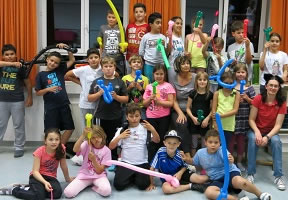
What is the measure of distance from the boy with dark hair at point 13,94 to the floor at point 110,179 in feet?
0.59

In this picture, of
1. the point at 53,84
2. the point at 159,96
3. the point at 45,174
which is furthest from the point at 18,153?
the point at 159,96

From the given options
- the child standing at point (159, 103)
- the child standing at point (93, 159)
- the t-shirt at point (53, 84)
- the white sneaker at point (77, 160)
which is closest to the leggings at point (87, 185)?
the child standing at point (93, 159)

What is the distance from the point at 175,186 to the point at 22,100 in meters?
1.94

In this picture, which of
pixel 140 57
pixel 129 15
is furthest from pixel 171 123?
pixel 129 15

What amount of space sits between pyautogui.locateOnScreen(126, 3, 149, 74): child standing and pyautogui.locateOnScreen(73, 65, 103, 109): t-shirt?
510 mm

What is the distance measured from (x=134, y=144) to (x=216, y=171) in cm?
75

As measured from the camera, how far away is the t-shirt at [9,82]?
397 centimetres

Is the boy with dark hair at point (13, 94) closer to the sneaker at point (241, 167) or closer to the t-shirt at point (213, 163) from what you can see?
the t-shirt at point (213, 163)

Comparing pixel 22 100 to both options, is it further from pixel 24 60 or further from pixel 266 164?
pixel 266 164

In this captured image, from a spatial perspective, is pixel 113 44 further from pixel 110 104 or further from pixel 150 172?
pixel 150 172

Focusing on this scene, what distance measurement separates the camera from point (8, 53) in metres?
3.95

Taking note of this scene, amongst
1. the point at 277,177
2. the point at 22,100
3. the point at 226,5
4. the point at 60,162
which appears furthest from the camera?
the point at 226,5

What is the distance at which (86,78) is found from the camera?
382 centimetres

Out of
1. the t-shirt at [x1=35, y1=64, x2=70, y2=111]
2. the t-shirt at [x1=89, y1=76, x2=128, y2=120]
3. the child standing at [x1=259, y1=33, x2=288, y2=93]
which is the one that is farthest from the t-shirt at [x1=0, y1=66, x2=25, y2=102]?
the child standing at [x1=259, y1=33, x2=288, y2=93]
